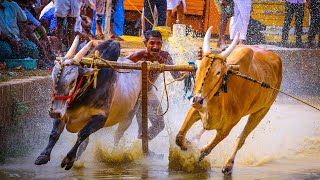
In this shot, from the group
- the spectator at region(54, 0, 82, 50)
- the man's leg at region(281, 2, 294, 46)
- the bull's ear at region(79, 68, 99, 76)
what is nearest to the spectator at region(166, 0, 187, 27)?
the man's leg at region(281, 2, 294, 46)

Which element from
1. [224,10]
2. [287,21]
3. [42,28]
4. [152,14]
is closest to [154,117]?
[42,28]

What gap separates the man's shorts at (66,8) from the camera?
13.0 meters

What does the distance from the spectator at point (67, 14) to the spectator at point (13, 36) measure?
1015mm

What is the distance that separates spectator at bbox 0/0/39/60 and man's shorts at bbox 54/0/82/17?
100 centimetres

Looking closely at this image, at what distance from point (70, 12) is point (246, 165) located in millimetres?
4633

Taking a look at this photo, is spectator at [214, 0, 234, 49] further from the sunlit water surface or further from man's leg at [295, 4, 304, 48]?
the sunlit water surface

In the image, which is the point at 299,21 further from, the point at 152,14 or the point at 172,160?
the point at 172,160

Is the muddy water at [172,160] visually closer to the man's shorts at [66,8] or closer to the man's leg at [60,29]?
the man's leg at [60,29]

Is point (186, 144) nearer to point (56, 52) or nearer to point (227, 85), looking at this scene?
point (227, 85)

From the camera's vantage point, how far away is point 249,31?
17.7 meters

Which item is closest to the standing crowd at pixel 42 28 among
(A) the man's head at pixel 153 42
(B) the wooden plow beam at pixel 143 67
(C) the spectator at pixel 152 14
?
(C) the spectator at pixel 152 14

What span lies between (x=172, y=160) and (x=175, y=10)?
724 cm

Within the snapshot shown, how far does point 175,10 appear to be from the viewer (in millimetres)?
16062

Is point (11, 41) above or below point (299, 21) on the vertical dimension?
above
